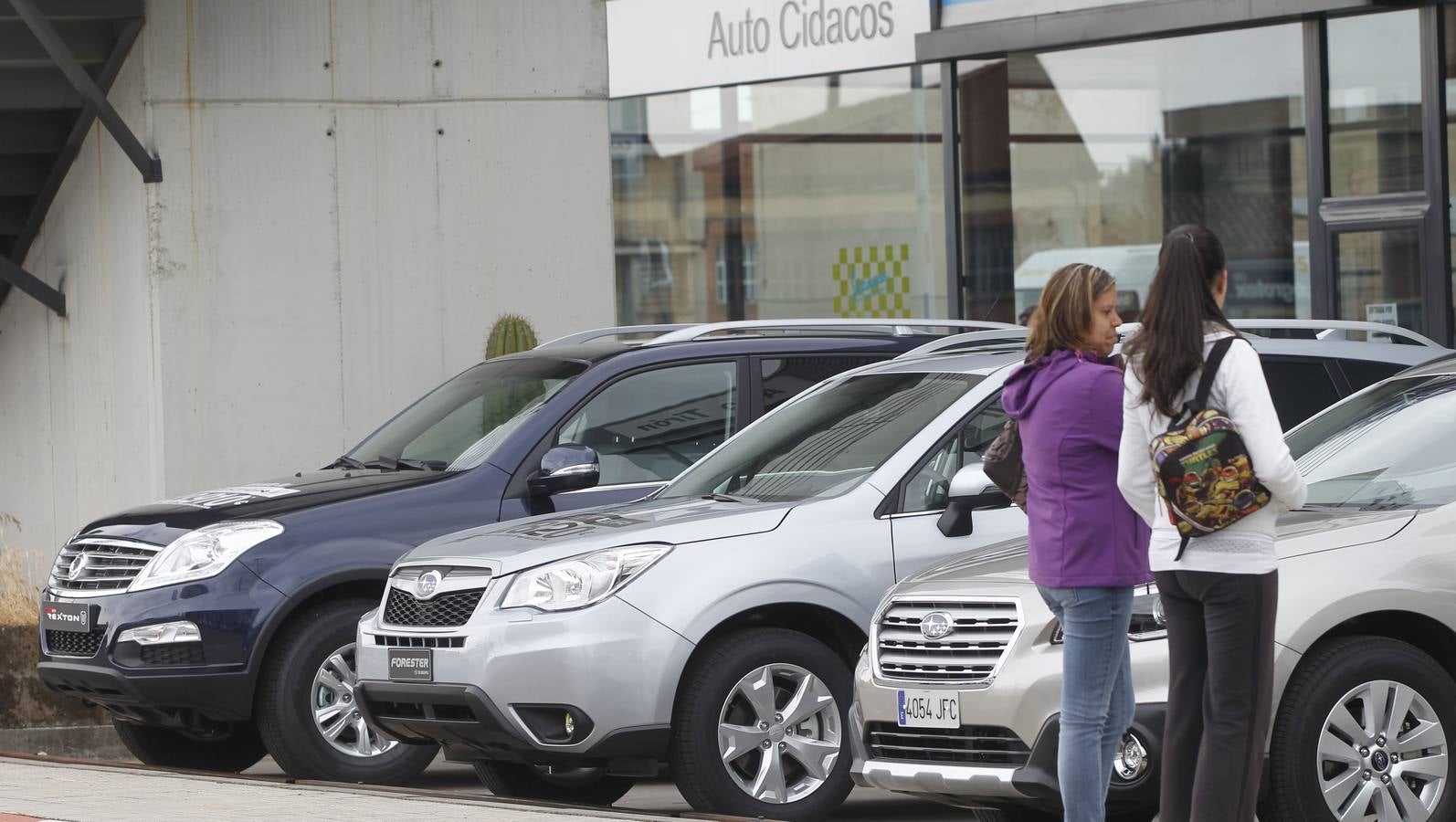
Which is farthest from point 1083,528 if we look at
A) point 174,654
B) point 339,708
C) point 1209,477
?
point 174,654

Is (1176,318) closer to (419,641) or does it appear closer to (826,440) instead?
(826,440)

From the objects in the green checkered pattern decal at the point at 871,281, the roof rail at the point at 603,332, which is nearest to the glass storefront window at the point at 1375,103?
the green checkered pattern decal at the point at 871,281

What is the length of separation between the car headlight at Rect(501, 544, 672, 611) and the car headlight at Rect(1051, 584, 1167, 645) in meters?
1.71

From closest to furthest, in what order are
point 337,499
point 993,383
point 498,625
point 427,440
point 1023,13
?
1. point 498,625
2. point 993,383
3. point 337,499
4. point 427,440
5. point 1023,13

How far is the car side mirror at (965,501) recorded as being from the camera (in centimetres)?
700

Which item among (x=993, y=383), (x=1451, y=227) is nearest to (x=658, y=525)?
(x=993, y=383)

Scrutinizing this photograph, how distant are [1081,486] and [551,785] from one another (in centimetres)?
341

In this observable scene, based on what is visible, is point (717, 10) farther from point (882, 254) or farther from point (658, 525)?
point (658, 525)

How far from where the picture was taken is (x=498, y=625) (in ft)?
24.0

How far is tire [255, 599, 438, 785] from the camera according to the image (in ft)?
29.0

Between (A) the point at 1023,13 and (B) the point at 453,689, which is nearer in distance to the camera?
(B) the point at 453,689

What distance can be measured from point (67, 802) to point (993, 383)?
389 centimetres

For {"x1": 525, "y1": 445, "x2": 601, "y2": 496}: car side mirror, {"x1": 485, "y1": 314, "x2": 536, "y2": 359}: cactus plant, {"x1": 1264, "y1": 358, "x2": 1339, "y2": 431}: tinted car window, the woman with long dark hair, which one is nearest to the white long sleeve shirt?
the woman with long dark hair

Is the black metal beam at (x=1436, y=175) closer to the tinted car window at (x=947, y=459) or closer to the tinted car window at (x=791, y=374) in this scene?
the tinted car window at (x=791, y=374)
